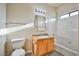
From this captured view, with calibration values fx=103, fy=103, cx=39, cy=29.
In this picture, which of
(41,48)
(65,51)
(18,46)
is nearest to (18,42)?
(18,46)

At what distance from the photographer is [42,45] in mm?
1192

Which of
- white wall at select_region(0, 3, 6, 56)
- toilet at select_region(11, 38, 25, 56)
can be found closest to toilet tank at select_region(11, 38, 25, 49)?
toilet at select_region(11, 38, 25, 56)

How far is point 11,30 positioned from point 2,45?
0.20 meters

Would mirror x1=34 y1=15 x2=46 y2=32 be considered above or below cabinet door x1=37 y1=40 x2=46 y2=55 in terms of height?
above

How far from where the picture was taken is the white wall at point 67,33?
3.83 feet

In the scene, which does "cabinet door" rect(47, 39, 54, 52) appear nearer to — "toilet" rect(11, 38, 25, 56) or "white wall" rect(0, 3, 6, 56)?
"toilet" rect(11, 38, 25, 56)

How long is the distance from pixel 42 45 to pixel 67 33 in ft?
1.04

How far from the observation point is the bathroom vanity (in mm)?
1178

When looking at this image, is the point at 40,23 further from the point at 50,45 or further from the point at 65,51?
the point at 65,51

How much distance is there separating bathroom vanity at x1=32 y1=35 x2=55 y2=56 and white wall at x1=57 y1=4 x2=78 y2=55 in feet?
0.30

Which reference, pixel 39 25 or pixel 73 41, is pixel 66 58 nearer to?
pixel 73 41

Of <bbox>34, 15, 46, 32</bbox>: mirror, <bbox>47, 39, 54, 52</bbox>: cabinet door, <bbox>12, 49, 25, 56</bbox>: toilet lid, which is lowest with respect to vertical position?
<bbox>12, 49, 25, 56</bbox>: toilet lid

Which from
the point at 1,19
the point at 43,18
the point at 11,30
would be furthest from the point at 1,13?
the point at 43,18

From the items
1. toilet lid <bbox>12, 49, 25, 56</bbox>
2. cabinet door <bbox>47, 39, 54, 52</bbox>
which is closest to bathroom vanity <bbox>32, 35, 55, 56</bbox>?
cabinet door <bbox>47, 39, 54, 52</bbox>
